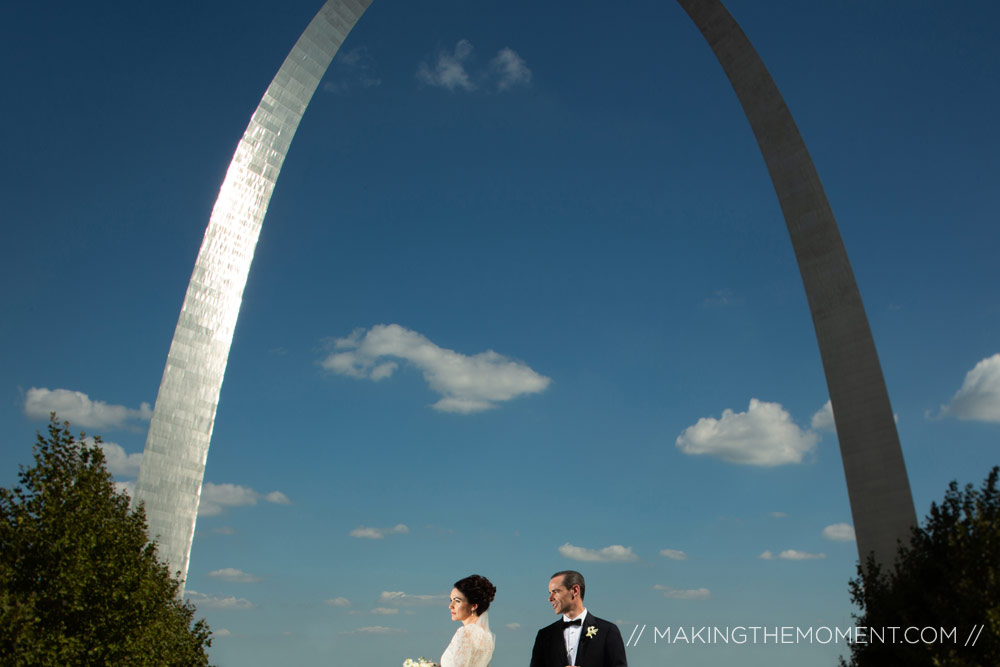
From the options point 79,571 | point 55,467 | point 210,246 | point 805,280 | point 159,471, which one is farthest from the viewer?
point 210,246

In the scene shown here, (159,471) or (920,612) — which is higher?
(159,471)

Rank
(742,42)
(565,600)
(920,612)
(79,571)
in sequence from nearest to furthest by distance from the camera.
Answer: (565,600), (920,612), (79,571), (742,42)

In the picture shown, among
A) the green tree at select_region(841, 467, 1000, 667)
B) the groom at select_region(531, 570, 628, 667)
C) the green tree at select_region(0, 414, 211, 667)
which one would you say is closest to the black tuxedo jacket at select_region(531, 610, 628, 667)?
the groom at select_region(531, 570, 628, 667)

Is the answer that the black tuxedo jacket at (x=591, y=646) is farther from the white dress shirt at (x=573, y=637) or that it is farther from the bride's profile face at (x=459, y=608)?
the bride's profile face at (x=459, y=608)

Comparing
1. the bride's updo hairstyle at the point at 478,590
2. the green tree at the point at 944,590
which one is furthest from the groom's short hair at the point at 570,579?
the green tree at the point at 944,590

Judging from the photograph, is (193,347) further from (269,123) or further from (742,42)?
(742,42)

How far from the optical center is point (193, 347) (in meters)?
29.2

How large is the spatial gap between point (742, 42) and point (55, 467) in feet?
76.9

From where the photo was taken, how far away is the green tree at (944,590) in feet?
52.5

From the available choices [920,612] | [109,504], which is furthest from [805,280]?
[109,504]

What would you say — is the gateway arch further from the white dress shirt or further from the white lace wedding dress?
the white dress shirt

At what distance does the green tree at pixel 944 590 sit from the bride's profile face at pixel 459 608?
11.4 m

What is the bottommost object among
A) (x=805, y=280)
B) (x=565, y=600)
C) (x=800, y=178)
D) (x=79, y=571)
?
(x=565, y=600)

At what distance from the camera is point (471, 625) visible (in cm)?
855
